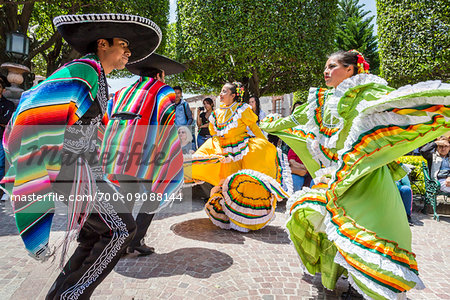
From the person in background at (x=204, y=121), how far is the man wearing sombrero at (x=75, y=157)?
5607 millimetres

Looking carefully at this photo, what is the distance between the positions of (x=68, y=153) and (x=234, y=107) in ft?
10.3

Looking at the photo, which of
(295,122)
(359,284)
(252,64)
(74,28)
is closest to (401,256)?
(359,284)

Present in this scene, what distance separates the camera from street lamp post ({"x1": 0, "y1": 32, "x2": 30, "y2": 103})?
671 centimetres

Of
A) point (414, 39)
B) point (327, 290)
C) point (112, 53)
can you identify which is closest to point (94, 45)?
point (112, 53)

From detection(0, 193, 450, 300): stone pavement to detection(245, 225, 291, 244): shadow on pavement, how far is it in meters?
0.01

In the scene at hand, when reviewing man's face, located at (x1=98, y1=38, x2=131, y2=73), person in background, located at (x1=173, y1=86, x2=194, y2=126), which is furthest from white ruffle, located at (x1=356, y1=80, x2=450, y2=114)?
person in background, located at (x1=173, y1=86, x2=194, y2=126)

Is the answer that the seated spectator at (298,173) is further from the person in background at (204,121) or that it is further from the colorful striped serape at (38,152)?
the colorful striped serape at (38,152)

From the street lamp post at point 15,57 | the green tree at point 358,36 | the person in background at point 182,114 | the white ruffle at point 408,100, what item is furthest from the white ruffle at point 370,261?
the green tree at point 358,36

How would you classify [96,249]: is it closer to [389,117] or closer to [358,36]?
[389,117]

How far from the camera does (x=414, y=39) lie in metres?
10.4

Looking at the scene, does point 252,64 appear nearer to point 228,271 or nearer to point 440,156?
point 440,156

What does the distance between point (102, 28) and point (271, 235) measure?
11.2 feet

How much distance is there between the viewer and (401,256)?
1.94m

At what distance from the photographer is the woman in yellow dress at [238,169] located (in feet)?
14.1
